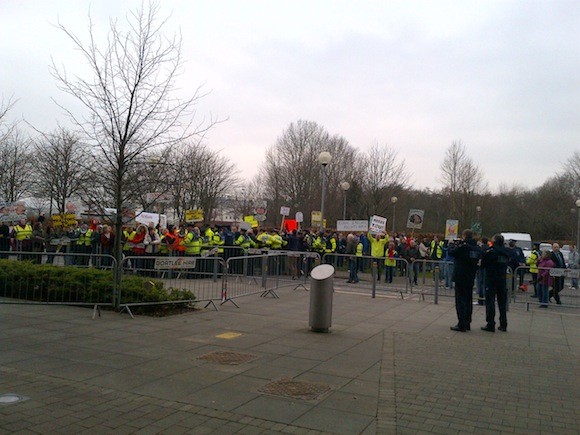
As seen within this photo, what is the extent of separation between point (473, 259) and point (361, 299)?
183 inches

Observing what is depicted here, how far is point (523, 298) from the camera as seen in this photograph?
54.7 feet

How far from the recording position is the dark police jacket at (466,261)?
35.2ft

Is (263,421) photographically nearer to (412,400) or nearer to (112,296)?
(412,400)

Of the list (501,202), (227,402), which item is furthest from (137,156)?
(501,202)

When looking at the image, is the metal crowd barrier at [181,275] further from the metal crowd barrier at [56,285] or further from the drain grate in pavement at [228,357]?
the drain grate in pavement at [228,357]

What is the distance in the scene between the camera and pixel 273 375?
22.3 ft

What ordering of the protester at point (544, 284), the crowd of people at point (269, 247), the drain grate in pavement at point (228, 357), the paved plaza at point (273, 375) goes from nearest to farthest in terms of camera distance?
the paved plaza at point (273, 375)
the drain grate in pavement at point (228, 357)
the protester at point (544, 284)
the crowd of people at point (269, 247)

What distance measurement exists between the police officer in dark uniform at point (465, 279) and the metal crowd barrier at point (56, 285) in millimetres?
6725

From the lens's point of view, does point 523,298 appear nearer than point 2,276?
No

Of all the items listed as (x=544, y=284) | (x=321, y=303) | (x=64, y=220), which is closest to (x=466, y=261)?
(x=321, y=303)

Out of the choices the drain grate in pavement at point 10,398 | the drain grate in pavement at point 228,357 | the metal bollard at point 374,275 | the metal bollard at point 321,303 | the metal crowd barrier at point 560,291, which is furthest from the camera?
the metal bollard at point 374,275

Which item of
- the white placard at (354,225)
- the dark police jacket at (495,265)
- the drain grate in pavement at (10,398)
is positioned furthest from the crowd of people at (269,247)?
the drain grate in pavement at (10,398)

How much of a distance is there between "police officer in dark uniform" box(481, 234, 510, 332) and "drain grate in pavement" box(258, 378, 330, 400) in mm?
5634

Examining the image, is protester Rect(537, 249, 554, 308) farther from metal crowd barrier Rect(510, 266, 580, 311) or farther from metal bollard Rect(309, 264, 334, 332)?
metal bollard Rect(309, 264, 334, 332)
